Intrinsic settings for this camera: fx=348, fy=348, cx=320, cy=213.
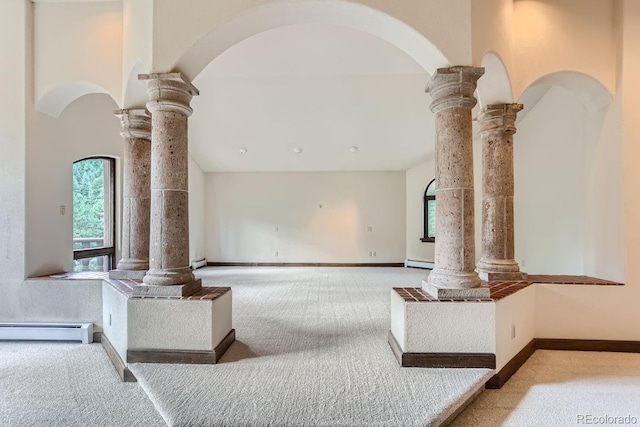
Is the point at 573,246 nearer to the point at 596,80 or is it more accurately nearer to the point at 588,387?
the point at 596,80

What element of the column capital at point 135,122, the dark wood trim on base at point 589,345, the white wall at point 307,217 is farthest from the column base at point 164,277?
the white wall at point 307,217

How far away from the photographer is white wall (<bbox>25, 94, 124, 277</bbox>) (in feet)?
12.4

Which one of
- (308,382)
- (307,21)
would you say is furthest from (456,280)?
(307,21)

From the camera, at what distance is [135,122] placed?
3.70 meters

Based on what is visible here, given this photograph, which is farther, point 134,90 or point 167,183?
point 134,90

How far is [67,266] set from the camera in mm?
4223

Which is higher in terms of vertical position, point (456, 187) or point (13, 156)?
point (13, 156)

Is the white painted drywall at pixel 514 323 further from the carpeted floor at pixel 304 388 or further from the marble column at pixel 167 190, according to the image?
the marble column at pixel 167 190

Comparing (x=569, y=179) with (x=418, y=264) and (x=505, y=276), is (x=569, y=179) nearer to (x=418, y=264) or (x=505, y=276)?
(x=505, y=276)

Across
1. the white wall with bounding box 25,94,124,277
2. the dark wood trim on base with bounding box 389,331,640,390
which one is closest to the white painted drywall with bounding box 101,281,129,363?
the white wall with bounding box 25,94,124,277

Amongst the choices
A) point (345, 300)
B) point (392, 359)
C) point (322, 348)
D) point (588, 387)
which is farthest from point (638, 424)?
point (345, 300)

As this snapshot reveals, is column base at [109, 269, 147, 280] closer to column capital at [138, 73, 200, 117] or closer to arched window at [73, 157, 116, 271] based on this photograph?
column capital at [138, 73, 200, 117]

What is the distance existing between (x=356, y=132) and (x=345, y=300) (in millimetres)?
3863

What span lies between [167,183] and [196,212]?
6481 millimetres
